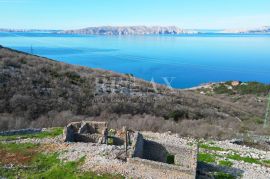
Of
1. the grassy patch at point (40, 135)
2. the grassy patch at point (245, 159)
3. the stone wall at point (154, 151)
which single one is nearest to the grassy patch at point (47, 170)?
the stone wall at point (154, 151)

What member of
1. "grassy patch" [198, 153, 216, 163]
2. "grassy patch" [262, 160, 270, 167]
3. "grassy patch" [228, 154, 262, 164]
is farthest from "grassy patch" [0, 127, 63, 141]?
"grassy patch" [262, 160, 270, 167]

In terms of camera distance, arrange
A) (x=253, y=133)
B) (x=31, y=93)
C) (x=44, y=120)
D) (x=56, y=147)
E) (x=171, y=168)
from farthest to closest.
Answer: (x=31, y=93), (x=253, y=133), (x=44, y=120), (x=56, y=147), (x=171, y=168)

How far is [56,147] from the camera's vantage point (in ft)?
63.1

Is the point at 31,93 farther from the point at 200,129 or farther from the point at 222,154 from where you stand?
the point at 222,154

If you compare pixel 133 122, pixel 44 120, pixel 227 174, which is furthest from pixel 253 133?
pixel 44 120

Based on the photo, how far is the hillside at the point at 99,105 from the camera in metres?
30.4

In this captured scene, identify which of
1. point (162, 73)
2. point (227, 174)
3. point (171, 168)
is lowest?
point (162, 73)

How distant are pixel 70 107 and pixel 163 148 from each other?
58.4ft

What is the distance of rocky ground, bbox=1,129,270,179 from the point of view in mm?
15781

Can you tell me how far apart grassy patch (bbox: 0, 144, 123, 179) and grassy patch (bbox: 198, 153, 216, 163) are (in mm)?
6433

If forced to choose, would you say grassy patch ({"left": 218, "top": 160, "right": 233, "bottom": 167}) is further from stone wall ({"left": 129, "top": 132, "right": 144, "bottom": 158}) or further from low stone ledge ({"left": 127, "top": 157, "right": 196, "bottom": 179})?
low stone ledge ({"left": 127, "top": 157, "right": 196, "bottom": 179})

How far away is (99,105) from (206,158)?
17.6 meters

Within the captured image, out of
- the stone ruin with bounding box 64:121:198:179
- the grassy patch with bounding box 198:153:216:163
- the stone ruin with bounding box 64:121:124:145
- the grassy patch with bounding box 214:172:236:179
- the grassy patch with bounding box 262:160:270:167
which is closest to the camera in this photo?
the stone ruin with bounding box 64:121:198:179

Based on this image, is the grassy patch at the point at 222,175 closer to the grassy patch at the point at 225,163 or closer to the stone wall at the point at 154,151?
the grassy patch at the point at 225,163
